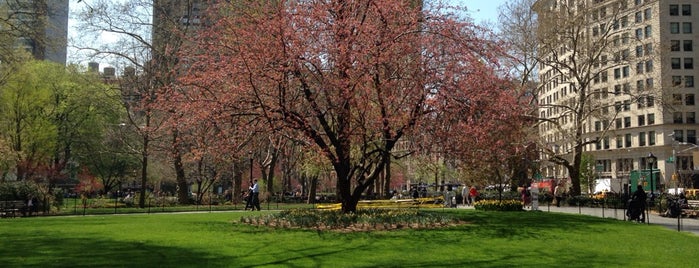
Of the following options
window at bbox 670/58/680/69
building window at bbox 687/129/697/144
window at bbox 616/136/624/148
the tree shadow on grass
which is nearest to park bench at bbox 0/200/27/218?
the tree shadow on grass

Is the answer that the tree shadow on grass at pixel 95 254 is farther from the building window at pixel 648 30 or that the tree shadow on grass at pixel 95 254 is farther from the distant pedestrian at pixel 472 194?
the building window at pixel 648 30

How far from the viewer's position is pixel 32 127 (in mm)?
47375

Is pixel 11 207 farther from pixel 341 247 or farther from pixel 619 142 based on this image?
pixel 619 142

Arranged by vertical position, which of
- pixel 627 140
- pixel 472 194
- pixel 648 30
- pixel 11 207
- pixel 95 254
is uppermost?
pixel 648 30

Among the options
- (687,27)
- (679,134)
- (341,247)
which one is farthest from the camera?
(687,27)

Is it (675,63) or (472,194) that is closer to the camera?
(472,194)

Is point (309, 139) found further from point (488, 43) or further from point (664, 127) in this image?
point (664, 127)

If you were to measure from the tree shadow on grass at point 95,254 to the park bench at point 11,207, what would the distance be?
44.4 ft

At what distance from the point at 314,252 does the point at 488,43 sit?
483 inches

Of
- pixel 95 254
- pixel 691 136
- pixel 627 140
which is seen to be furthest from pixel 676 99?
pixel 627 140

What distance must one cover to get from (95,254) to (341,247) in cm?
550

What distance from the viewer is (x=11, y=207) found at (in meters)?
27.0

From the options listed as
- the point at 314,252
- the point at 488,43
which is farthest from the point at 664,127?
the point at 314,252

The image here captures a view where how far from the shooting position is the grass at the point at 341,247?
451 inches
